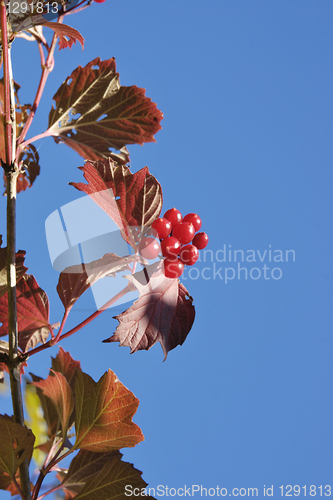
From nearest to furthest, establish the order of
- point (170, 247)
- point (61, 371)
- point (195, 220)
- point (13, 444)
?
1. point (13, 444)
2. point (170, 247)
3. point (195, 220)
4. point (61, 371)

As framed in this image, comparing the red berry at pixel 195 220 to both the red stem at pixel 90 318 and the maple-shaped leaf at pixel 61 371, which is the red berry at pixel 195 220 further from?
the maple-shaped leaf at pixel 61 371

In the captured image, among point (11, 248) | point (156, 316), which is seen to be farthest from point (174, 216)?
point (11, 248)

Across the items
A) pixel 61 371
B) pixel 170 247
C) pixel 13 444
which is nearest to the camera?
pixel 13 444

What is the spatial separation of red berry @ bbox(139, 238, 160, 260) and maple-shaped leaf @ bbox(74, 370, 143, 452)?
0.94ft

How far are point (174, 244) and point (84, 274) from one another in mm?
235

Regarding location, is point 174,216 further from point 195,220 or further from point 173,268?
point 173,268

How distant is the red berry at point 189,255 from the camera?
A: 98cm

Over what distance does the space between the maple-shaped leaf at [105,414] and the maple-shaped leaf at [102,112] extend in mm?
724

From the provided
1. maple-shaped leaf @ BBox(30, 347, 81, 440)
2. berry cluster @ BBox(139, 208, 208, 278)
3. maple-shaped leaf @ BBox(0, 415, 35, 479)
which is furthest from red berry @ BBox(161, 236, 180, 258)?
maple-shaped leaf @ BBox(30, 347, 81, 440)

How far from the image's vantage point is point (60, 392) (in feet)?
3.43

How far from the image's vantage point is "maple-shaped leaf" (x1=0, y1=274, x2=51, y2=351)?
1.07m

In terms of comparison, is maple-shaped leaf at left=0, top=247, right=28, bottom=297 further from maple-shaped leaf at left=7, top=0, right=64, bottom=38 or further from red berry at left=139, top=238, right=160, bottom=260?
maple-shaped leaf at left=7, top=0, right=64, bottom=38

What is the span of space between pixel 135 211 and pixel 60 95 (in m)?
Result: 0.61

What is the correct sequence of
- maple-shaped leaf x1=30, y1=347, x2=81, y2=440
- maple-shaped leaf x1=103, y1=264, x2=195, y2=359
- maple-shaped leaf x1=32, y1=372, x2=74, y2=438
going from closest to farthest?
maple-shaped leaf x1=103, y1=264, x2=195, y2=359 → maple-shaped leaf x1=32, y1=372, x2=74, y2=438 → maple-shaped leaf x1=30, y1=347, x2=81, y2=440
